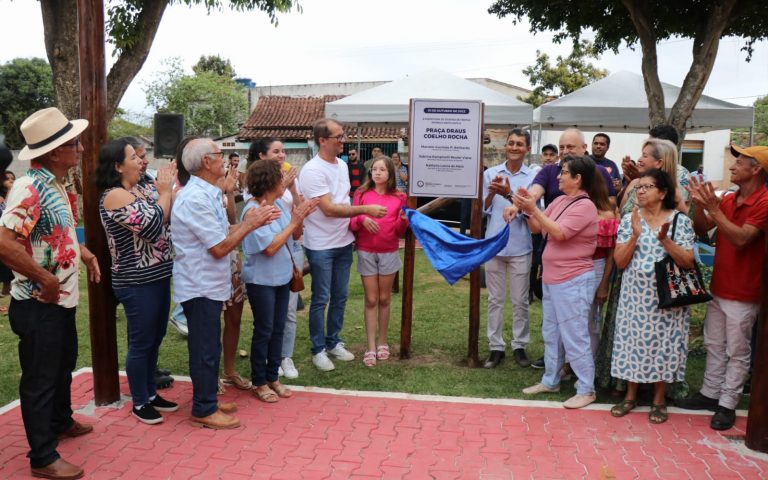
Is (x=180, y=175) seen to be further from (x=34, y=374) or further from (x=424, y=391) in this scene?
(x=424, y=391)

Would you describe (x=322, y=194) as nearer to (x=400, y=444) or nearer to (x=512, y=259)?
(x=512, y=259)

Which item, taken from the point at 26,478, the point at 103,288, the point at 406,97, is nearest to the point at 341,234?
the point at 103,288

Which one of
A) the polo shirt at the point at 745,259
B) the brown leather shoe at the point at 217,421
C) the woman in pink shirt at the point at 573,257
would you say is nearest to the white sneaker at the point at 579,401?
the woman in pink shirt at the point at 573,257

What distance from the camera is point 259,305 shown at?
190 inches

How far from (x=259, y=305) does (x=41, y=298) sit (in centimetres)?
158

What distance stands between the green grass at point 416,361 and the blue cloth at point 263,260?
1.10 meters

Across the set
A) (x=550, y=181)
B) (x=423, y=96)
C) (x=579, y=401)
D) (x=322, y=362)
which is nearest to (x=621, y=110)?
(x=423, y=96)

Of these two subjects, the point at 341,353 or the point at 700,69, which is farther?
the point at 700,69

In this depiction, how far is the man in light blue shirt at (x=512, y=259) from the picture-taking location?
5.72m

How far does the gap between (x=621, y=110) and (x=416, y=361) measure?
350 inches

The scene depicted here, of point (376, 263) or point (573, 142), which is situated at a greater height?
point (573, 142)

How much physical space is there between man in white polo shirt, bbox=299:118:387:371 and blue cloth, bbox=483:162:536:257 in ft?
3.38

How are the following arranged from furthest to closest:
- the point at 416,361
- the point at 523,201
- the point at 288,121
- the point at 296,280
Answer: the point at 288,121
the point at 416,361
the point at 296,280
the point at 523,201

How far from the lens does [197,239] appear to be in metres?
4.19
